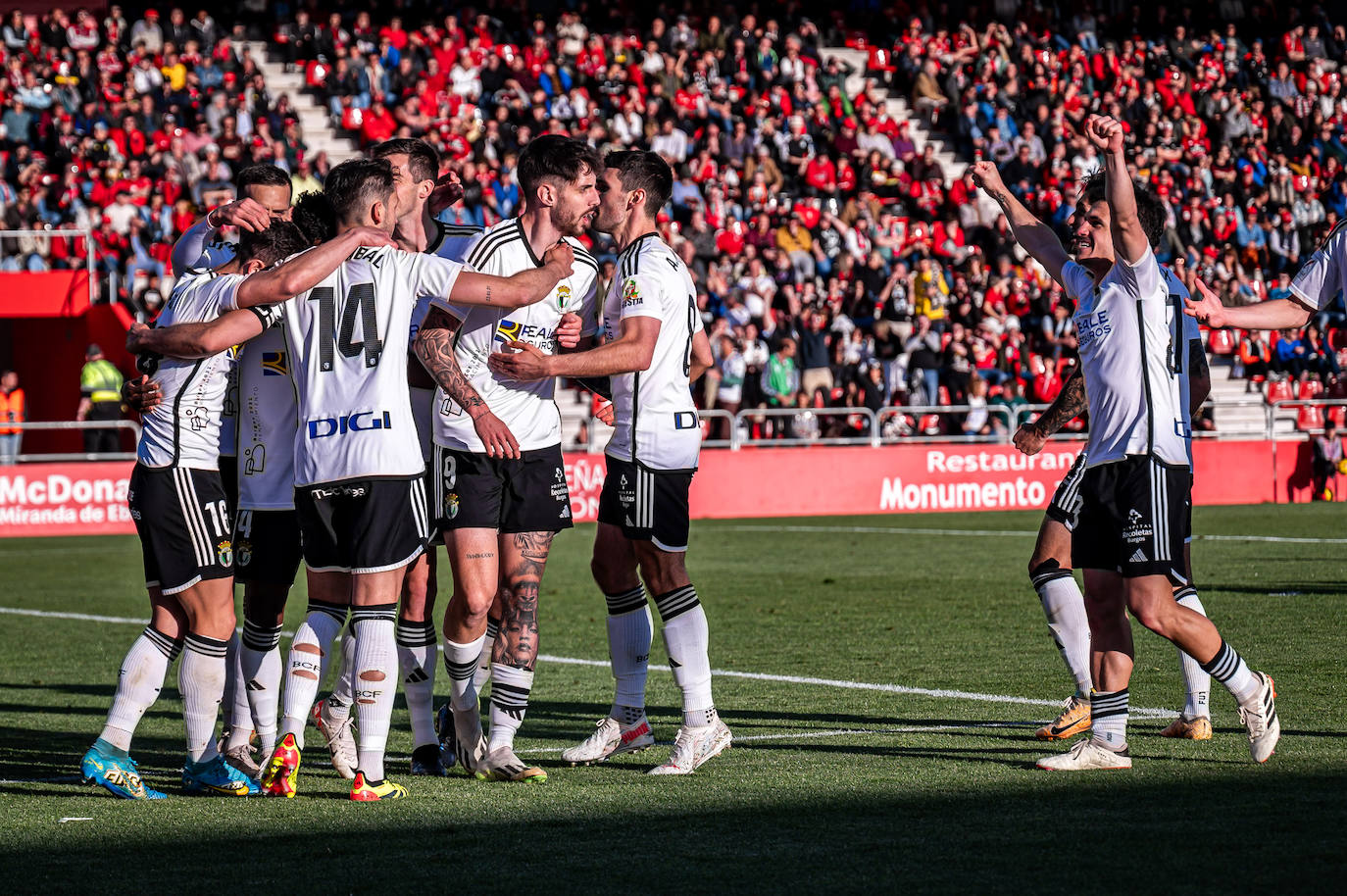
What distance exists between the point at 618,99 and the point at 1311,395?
1261 centimetres

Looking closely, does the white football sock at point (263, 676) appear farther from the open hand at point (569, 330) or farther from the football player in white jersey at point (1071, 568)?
the football player in white jersey at point (1071, 568)

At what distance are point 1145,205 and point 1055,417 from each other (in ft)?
4.10

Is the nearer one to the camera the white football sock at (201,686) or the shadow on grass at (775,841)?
the shadow on grass at (775,841)

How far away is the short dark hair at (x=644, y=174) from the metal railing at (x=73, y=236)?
20042 mm

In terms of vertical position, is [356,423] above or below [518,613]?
above

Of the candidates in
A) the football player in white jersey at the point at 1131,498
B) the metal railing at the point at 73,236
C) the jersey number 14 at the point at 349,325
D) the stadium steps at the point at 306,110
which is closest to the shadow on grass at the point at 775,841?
the football player in white jersey at the point at 1131,498

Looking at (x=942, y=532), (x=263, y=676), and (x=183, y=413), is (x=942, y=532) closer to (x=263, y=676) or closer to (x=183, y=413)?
(x=263, y=676)

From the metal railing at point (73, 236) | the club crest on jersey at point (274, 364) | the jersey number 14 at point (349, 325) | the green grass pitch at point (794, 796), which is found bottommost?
the green grass pitch at point (794, 796)

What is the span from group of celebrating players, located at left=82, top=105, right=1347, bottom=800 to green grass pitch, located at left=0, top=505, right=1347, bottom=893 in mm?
286

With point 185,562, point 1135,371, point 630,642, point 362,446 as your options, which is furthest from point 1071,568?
point 185,562

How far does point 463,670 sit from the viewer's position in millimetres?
7141

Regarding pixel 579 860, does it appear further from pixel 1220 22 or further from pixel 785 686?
pixel 1220 22

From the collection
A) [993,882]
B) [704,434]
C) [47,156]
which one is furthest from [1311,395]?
[993,882]

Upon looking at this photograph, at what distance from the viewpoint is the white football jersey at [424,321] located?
7.08m
